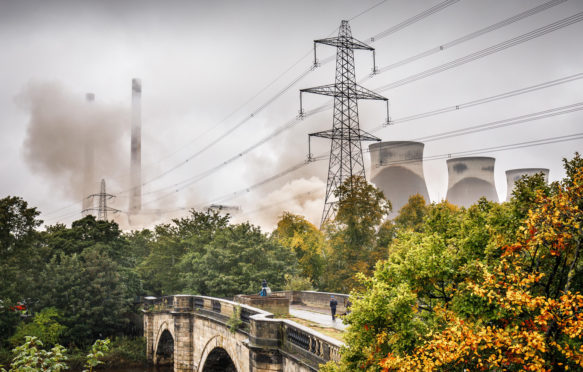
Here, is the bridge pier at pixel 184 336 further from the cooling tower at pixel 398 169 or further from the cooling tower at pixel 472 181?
the cooling tower at pixel 472 181

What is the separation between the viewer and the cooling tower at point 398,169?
79.1m

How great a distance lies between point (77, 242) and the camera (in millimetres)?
48406

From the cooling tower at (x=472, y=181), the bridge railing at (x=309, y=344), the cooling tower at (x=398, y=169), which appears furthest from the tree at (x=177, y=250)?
the cooling tower at (x=472, y=181)

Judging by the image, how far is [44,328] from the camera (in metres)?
40.2

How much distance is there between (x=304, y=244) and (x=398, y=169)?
3059 cm

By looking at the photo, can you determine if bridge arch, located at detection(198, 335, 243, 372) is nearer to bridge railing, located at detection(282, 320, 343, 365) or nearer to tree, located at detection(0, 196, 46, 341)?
bridge railing, located at detection(282, 320, 343, 365)

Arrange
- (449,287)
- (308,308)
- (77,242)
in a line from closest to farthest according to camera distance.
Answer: (449,287), (308,308), (77,242)

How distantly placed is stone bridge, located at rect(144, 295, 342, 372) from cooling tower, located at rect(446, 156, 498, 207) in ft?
180

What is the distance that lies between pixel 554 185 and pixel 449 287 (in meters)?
3.33

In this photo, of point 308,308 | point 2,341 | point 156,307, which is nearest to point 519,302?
point 308,308

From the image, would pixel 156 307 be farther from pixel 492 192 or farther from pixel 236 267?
pixel 492 192

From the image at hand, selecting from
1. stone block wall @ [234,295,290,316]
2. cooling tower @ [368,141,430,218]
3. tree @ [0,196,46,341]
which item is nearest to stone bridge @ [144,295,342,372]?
stone block wall @ [234,295,290,316]

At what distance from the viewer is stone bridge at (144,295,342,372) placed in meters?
15.8

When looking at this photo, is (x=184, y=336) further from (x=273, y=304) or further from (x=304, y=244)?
(x=304, y=244)
